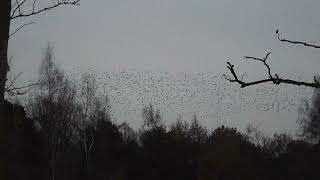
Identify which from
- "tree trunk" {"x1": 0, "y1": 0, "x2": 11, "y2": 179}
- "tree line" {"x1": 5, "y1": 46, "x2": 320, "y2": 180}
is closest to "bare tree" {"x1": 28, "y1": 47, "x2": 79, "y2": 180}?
"tree line" {"x1": 5, "y1": 46, "x2": 320, "y2": 180}

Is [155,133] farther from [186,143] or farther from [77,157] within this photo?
[77,157]

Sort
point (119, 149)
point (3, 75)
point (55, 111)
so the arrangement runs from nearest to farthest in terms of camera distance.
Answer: point (3, 75) < point (55, 111) < point (119, 149)

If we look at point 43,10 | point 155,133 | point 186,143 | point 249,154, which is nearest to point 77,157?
point 155,133

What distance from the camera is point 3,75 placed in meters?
3.87

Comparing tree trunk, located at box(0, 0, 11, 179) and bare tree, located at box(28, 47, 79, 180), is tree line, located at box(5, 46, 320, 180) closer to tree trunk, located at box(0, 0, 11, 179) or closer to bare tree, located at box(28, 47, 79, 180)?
bare tree, located at box(28, 47, 79, 180)

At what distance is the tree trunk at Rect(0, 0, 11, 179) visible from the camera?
3672 millimetres

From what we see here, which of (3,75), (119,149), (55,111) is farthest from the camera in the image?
(119,149)

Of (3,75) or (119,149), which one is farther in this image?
(119,149)

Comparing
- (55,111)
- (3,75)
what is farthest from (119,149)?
(3,75)

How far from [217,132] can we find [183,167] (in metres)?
8.41

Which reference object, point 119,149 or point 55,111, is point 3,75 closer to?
point 55,111

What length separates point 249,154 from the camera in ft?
176

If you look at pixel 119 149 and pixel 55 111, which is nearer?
pixel 55 111

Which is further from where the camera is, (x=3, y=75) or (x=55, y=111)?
(x=55, y=111)
